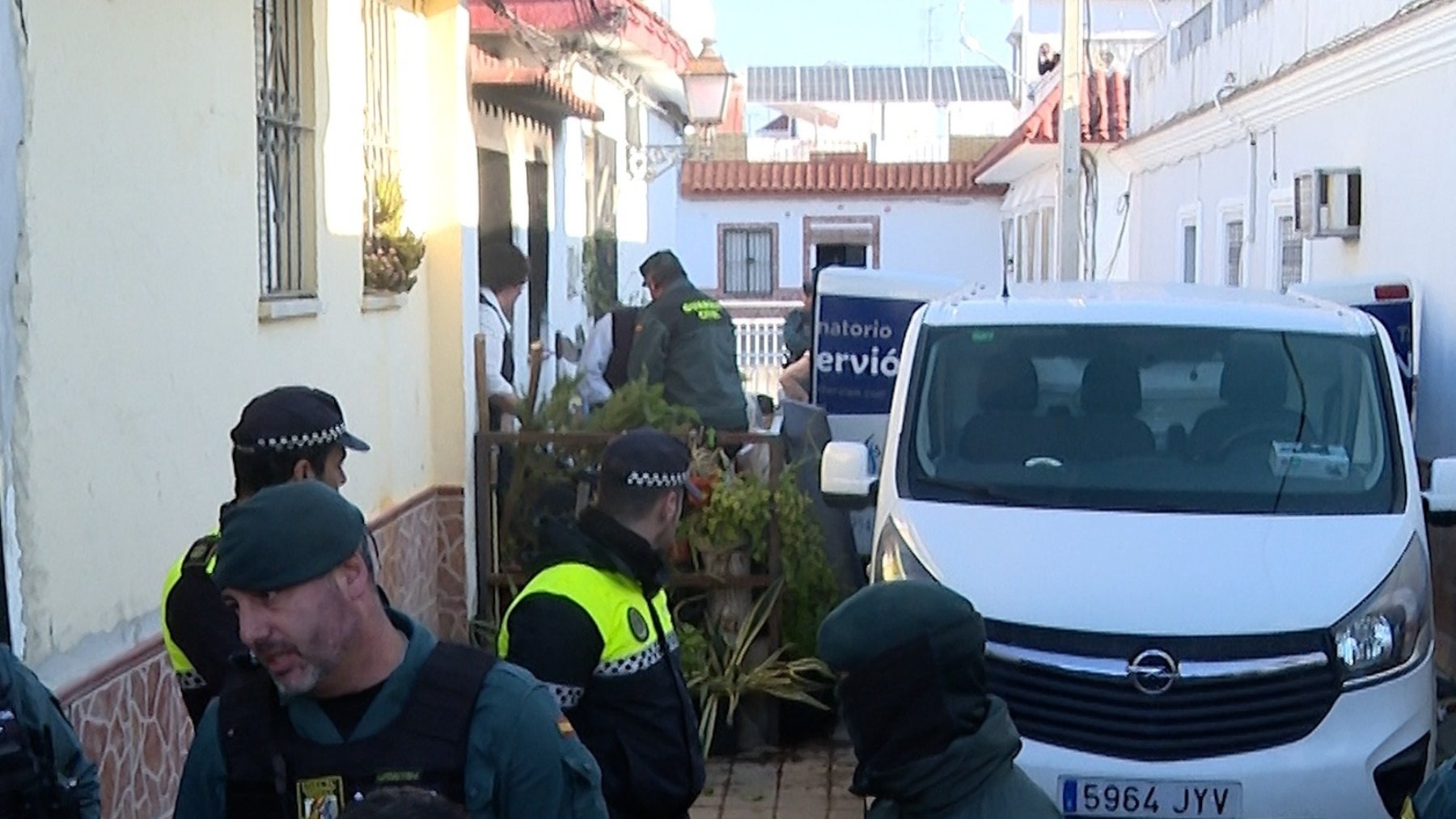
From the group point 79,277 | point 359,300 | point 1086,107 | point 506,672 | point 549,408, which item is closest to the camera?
point 506,672

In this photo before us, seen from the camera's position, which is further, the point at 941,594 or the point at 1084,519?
the point at 1084,519

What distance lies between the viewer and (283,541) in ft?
8.52

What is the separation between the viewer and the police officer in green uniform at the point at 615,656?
12.2 ft

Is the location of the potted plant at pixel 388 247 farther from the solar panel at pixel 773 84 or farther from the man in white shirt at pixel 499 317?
the solar panel at pixel 773 84

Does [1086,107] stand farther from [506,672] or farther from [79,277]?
[506,672]

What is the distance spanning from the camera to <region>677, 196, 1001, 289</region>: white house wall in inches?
1222

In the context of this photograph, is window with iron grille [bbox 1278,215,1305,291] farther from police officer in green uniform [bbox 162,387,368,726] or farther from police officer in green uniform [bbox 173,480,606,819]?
police officer in green uniform [bbox 173,480,606,819]

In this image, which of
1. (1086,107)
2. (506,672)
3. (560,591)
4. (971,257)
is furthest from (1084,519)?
(971,257)

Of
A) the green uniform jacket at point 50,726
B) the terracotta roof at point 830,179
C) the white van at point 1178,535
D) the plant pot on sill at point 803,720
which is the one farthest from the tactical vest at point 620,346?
the terracotta roof at point 830,179

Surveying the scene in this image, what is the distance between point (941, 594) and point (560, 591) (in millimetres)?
1166

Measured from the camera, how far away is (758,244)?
32000mm

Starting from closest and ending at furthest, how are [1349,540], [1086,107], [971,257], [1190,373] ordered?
1. [1349,540]
2. [1190,373]
3. [1086,107]
4. [971,257]

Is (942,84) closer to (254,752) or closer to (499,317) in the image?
(499,317)

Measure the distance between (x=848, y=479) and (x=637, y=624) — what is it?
261 cm
